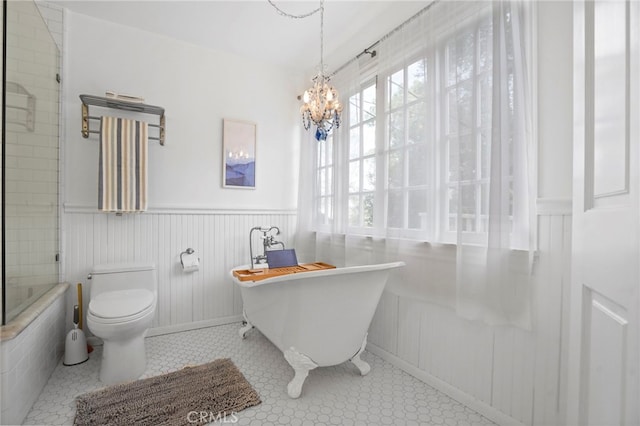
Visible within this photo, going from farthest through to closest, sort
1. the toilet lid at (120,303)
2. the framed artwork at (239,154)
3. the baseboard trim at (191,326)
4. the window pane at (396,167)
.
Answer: the framed artwork at (239,154) → the baseboard trim at (191,326) → the window pane at (396,167) → the toilet lid at (120,303)

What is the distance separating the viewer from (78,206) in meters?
2.36

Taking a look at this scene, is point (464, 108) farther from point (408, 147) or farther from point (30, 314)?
point (30, 314)

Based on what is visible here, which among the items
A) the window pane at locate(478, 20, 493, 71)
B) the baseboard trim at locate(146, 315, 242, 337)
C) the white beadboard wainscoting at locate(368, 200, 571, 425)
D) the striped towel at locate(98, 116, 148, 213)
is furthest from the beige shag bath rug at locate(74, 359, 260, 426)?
the window pane at locate(478, 20, 493, 71)

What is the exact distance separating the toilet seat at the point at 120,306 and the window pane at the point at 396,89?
2.10 meters

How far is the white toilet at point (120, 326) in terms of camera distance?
1.81m

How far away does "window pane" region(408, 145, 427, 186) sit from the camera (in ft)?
5.93

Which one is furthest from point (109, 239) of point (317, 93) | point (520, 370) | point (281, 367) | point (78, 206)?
point (520, 370)

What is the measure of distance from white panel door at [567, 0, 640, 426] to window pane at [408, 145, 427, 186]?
1.03m

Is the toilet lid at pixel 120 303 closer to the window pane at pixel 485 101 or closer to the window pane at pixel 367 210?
the window pane at pixel 367 210

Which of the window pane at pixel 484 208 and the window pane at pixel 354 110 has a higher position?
the window pane at pixel 354 110

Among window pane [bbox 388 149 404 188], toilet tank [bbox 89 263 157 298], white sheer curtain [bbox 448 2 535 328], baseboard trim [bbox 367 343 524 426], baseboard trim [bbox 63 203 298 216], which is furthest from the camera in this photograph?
baseboard trim [bbox 63 203 298 216]

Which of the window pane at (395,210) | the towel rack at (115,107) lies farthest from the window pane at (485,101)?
the towel rack at (115,107)

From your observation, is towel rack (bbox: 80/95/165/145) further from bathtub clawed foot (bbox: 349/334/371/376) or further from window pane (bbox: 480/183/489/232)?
window pane (bbox: 480/183/489/232)

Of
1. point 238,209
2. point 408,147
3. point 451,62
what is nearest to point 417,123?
point 408,147
